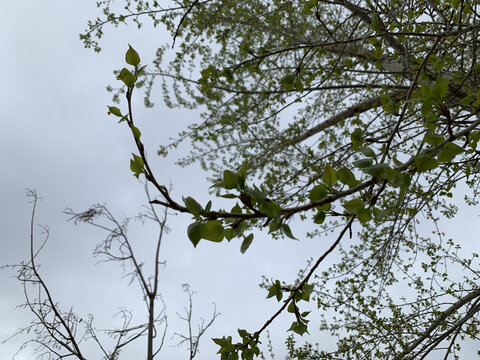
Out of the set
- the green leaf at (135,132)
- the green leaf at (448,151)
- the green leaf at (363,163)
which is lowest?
the green leaf at (363,163)

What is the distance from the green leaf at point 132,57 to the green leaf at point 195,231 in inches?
22.2

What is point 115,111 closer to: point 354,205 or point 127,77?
point 127,77

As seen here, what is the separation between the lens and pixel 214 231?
949mm

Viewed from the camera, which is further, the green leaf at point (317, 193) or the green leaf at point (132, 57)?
the green leaf at point (132, 57)

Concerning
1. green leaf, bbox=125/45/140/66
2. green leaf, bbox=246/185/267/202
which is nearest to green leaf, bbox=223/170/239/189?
green leaf, bbox=246/185/267/202

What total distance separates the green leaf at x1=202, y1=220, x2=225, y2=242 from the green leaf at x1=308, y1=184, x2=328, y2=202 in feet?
0.86

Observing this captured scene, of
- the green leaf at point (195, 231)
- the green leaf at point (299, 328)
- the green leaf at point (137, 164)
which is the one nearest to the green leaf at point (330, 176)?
the green leaf at point (195, 231)

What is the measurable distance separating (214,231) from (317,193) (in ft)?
0.99

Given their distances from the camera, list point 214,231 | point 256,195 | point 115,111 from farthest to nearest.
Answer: point 115,111, point 214,231, point 256,195

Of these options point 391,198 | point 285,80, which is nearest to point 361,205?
point 285,80

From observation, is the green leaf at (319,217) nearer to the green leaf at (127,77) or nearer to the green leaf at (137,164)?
the green leaf at (137,164)

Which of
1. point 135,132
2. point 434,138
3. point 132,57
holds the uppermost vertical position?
point 132,57

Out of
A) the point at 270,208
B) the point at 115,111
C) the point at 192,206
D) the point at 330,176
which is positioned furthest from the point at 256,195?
the point at 115,111

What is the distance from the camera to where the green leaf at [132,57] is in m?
1.08
